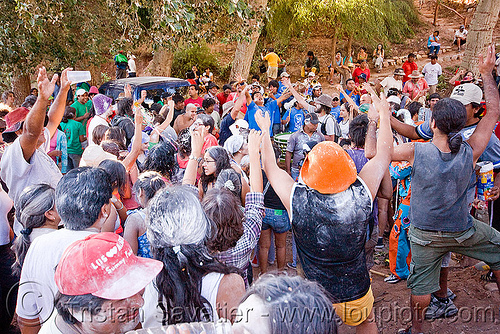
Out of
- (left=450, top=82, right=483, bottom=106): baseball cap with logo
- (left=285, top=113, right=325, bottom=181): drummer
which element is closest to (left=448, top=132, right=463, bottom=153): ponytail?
(left=450, top=82, right=483, bottom=106): baseball cap with logo

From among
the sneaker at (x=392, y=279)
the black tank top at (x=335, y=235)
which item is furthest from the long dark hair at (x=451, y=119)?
the sneaker at (x=392, y=279)

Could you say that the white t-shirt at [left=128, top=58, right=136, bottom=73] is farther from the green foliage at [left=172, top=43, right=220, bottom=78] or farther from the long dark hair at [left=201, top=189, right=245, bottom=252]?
the long dark hair at [left=201, top=189, right=245, bottom=252]

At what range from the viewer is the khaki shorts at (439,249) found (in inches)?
130

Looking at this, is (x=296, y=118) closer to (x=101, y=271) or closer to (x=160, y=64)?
(x=101, y=271)

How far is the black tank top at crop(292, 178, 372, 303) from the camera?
99.5 inches

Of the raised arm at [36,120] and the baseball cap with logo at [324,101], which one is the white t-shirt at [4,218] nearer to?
the raised arm at [36,120]

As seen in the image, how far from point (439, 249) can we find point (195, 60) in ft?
57.6

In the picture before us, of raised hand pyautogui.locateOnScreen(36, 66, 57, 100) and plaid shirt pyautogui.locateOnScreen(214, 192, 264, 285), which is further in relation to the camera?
raised hand pyautogui.locateOnScreen(36, 66, 57, 100)

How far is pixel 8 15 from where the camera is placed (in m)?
8.95

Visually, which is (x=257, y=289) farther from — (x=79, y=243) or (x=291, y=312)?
(x=79, y=243)

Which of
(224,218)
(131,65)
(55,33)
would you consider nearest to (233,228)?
(224,218)

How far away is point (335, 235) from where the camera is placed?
8.37ft

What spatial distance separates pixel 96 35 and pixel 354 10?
1065 centimetres

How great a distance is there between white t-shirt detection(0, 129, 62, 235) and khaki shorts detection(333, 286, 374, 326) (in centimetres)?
259
